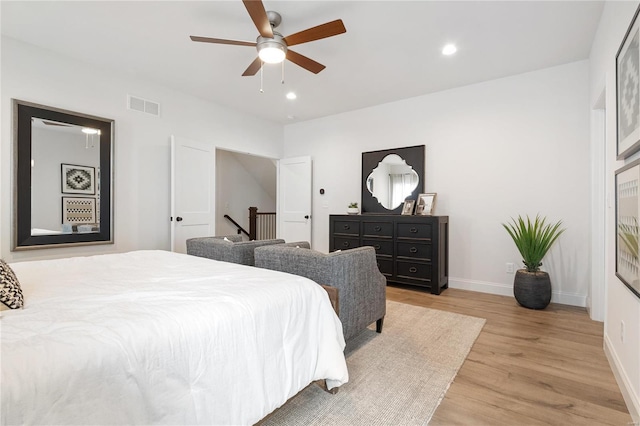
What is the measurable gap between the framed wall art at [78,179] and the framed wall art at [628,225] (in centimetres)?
463

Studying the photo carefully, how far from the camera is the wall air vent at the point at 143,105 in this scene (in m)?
3.77

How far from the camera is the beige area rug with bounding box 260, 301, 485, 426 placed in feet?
5.21

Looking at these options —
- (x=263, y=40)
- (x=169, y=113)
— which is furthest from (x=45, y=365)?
(x=169, y=113)

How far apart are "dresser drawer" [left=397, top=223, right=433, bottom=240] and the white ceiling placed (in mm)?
1858

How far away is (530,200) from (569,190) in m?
0.38

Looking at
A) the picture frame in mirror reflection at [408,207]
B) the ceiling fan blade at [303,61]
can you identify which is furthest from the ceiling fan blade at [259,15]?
the picture frame in mirror reflection at [408,207]

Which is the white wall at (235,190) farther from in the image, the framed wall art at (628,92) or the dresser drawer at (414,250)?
the framed wall art at (628,92)

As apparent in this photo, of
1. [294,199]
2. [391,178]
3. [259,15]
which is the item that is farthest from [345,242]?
[259,15]

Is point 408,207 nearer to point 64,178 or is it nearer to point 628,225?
point 628,225

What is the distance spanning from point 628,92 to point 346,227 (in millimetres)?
3317

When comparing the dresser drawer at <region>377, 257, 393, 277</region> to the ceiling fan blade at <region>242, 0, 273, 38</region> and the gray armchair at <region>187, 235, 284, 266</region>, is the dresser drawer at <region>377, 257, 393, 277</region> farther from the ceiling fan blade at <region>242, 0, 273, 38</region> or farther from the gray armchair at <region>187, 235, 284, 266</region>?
the ceiling fan blade at <region>242, 0, 273, 38</region>

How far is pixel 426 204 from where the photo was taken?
13.9 feet

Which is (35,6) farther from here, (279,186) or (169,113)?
(279,186)

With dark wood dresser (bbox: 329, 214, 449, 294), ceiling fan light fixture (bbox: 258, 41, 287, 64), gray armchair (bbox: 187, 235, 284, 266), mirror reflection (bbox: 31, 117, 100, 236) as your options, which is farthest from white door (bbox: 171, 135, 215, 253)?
dark wood dresser (bbox: 329, 214, 449, 294)
